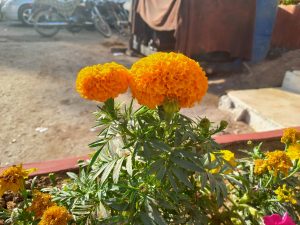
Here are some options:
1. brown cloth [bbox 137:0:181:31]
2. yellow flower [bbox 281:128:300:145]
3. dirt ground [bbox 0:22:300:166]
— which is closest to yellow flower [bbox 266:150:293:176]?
yellow flower [bbox 281:128:300:145]

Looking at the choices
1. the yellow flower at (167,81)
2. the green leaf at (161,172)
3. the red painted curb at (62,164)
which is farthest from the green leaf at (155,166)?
the red painted curb at (62,164)

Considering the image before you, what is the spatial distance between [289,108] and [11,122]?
148 inches

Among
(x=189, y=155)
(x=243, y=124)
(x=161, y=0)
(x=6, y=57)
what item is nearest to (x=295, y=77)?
(x=243, y=124)

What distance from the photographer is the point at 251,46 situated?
6.91 m

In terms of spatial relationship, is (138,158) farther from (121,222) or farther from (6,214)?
(6,214)

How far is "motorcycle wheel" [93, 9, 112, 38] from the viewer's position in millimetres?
11047

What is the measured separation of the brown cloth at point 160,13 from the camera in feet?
21.7

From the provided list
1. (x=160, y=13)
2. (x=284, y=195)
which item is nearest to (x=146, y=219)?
(x=284, y=195)

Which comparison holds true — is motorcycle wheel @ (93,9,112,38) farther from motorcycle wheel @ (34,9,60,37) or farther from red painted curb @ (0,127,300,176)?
red painted curb @ (0,127,300,176)

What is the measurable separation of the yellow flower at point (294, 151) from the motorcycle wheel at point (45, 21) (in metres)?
10.2

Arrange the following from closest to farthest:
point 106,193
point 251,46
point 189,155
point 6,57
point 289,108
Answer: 1. point 189,155
2. point 106,193
3. point 289,108
4. point 251,46
5. point 6,57

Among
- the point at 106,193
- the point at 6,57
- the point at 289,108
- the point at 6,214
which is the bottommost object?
the point at 6,57

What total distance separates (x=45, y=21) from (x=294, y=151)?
34.4 feet

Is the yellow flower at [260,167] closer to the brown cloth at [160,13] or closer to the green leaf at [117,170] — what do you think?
the green leaf at [117,170]
